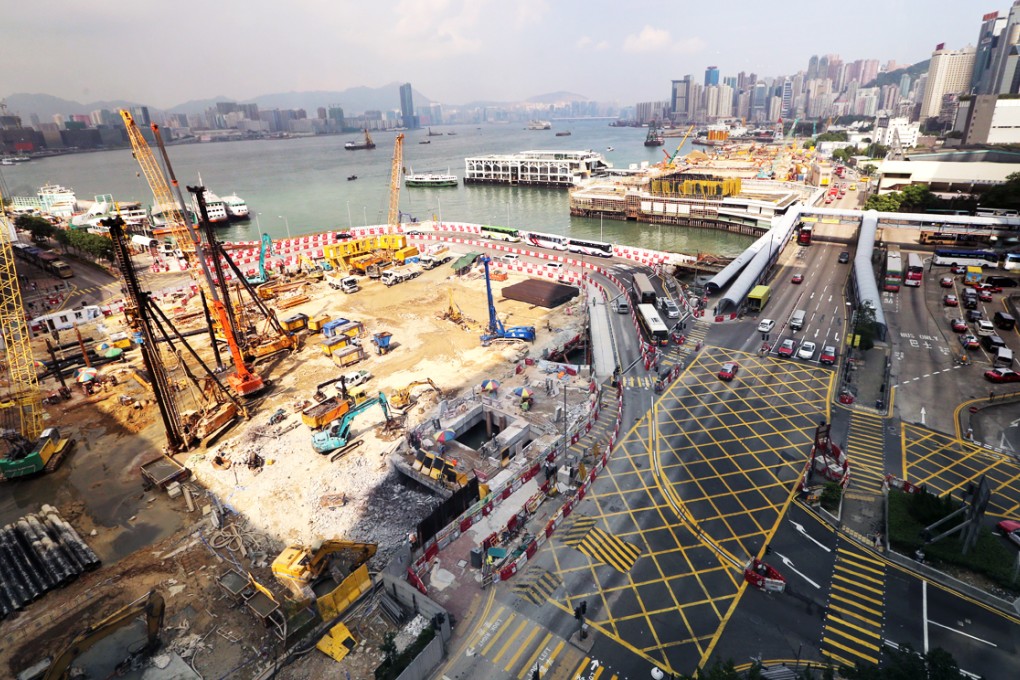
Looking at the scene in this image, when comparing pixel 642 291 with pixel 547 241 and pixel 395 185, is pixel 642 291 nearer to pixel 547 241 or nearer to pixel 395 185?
pixel 547 241

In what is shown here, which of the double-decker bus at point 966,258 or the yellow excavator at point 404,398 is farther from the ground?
the double-decker bus at point 966,258

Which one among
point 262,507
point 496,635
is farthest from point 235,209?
point 496,635

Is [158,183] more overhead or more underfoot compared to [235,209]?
more overhead

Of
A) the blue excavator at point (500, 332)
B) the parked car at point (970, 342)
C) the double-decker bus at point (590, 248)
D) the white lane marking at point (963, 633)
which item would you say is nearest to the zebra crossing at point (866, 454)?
the white lane marking at point (963, 633)

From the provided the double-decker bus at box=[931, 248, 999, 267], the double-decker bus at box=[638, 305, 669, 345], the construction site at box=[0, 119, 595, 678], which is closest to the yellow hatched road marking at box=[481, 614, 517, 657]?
the construction site at box=[0, 119, 595, 678]

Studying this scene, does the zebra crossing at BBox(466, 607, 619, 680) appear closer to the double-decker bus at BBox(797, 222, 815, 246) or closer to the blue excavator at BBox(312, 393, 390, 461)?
the blue excavator at BBox(312, 393, 390, 461)

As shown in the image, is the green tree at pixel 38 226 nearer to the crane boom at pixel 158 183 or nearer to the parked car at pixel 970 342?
the crane boom at pixel 158 183

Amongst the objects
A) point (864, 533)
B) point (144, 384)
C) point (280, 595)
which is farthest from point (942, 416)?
point (144, 384)
